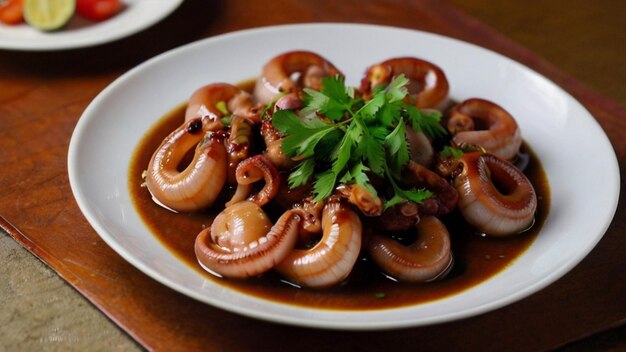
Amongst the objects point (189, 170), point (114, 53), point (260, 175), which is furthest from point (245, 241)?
point (114, 53)

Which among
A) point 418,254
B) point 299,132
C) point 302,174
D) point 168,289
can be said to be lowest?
point 168,289

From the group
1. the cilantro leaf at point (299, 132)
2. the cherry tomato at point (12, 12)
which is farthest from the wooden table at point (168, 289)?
the cilantro leaf at point (299, 132)

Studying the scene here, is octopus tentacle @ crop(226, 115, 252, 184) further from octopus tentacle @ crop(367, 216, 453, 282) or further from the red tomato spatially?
the red tomato

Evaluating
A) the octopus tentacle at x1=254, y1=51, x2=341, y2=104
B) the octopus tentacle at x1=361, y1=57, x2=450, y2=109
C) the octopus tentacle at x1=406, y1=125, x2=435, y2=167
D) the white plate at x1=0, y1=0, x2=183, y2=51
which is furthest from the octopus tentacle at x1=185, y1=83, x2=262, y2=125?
the white plate at x1=0, y1=0, x2=183, y2=51

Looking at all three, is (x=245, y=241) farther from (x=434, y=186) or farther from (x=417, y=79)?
(x=417, y=79)

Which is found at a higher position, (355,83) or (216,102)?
(216,102)

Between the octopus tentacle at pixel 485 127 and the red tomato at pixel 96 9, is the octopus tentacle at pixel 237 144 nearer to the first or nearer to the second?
the octopus tentacle at pixel 485 127

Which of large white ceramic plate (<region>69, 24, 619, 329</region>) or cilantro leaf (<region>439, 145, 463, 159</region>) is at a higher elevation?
cilantro leaf (<region>439, 145, 463, 159</region>)
